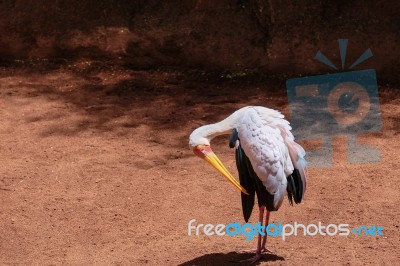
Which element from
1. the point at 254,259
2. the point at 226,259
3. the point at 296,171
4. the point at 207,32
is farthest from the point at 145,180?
the point at 207,32

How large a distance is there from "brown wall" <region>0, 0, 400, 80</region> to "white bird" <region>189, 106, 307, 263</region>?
3579 mm

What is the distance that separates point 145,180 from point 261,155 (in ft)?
5.88

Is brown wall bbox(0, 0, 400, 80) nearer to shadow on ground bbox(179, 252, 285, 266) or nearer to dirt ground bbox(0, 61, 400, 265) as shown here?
dirt ground bbox(0, 61, 400, 265)

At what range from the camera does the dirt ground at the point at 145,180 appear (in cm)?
501

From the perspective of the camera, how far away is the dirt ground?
5.01 m

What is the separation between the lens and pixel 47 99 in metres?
7.73

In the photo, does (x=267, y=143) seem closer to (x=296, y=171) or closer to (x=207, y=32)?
(x=296, y=171)

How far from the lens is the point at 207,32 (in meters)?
8.36

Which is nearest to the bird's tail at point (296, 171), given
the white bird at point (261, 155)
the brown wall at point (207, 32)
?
the white bird at point (261, 155)

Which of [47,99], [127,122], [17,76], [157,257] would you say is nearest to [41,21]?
[17,76]

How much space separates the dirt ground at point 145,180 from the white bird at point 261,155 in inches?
20.4

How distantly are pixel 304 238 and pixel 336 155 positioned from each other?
56.3 inches

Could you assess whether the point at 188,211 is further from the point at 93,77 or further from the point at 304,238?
the point at 93,77

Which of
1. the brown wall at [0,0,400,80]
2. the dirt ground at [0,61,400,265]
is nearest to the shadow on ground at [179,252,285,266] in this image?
the dirt ground at [0,61,400,265]
